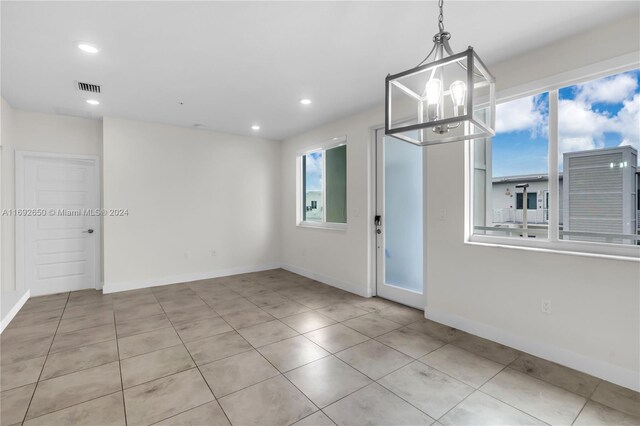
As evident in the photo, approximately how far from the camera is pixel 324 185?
5.68 meters

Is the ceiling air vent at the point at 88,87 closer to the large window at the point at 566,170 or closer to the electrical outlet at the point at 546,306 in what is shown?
the large window at the point at 566,170

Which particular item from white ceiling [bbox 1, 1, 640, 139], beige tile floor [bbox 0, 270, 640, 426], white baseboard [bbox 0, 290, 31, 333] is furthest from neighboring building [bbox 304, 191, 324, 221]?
white baseboard [bbox 0, 290, 31, 333]

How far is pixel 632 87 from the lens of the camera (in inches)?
93.4

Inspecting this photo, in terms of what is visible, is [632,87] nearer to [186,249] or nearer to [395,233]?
[395,233]

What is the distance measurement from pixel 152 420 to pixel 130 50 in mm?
2962

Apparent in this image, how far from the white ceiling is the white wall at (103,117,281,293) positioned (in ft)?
3.96

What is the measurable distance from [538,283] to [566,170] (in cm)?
103

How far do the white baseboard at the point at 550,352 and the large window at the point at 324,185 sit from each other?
2.36 metres

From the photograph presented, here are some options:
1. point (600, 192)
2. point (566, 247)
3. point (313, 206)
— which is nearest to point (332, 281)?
point (313, 206)

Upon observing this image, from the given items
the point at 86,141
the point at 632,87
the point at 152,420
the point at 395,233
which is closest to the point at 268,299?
the point at 395,233

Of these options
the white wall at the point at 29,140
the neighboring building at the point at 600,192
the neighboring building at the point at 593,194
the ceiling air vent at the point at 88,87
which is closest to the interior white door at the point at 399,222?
the neighboring building at the point at 593,194

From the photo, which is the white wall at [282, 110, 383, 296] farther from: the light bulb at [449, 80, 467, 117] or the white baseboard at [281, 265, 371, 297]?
the light bulb at [449, 80, 467, 117]

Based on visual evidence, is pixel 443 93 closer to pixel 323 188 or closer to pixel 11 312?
pixel 11 312

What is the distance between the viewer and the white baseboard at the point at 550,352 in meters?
2.28
